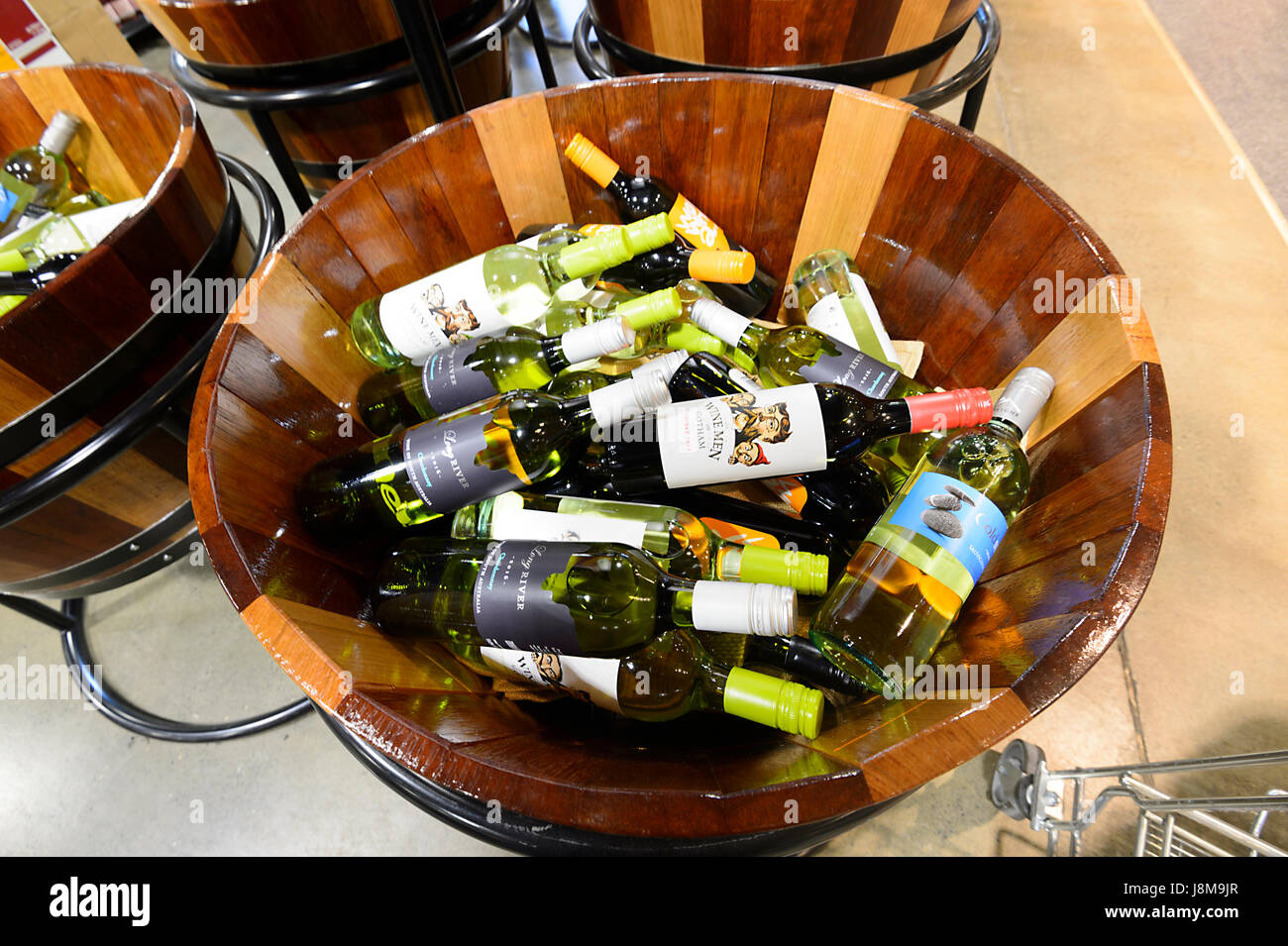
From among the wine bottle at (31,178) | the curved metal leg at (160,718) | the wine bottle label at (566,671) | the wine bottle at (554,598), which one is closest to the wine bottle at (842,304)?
the wine bottle at (554,598)

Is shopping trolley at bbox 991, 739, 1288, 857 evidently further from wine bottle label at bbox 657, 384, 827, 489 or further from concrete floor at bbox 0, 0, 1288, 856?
wine bottle label at bbox 657, 384, 827, 489

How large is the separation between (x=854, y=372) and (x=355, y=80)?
116cm

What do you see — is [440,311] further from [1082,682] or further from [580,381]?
[1082,682]

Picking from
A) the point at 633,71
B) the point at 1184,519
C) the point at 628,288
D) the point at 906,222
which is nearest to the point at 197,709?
the point at 628,288

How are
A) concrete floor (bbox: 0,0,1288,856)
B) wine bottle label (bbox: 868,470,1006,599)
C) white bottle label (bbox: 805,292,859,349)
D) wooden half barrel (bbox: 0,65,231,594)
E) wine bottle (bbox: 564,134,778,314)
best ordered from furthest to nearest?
concrete floor (bbox: 0,0,1288,856) < wine bottle (bbox: 564,134,778,314) < white bottle label (bbox: 805,292,859,349) < wooden half barrel (bbox: 0,65,231,594) < wine bottle label (bbox: 868,470,1006,599)

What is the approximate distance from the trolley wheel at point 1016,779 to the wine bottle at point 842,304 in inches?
35.9

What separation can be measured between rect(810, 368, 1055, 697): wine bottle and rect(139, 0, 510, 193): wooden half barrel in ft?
3.79

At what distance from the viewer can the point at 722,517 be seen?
1.04 meters

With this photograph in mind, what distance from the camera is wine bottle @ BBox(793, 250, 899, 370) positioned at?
3.63ft

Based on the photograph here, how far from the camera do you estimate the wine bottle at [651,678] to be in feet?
2.47

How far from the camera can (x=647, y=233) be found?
1.03m

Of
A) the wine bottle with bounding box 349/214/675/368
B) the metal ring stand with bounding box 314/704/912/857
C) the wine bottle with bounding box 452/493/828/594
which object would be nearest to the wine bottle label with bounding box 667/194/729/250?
the wine bottle with bounding box 349/214/675/368
